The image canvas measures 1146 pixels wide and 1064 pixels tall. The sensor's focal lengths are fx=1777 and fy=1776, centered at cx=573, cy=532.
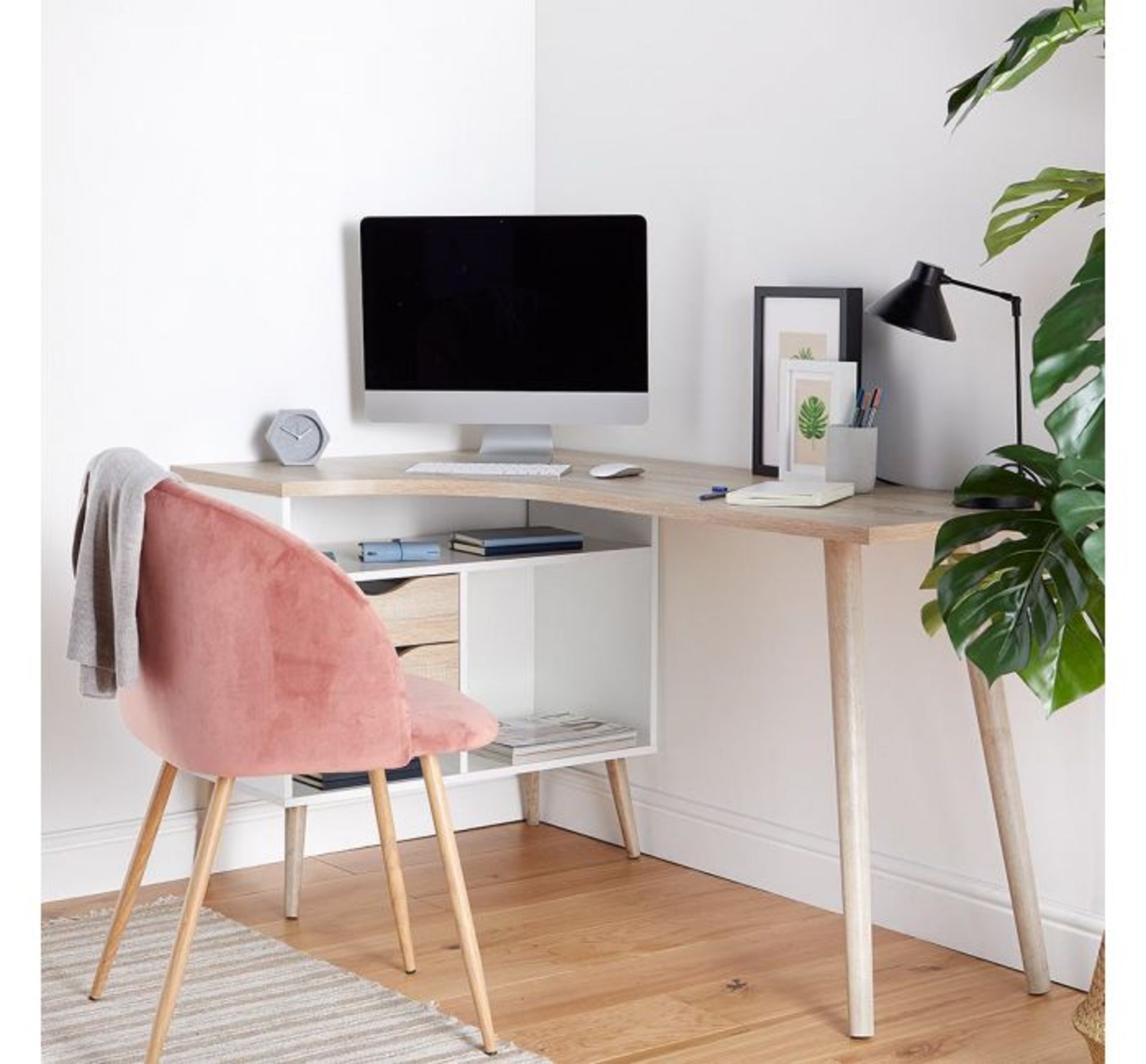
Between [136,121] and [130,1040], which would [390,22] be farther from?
[130,1040]

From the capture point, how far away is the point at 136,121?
137 inches

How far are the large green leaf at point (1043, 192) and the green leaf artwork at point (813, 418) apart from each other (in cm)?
59

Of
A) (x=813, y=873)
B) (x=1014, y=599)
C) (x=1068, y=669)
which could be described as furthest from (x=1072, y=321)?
(x=813, y=873)

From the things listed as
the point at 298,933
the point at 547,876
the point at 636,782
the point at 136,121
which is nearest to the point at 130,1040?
the point at 298,933

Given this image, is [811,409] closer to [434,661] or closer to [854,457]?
[854,457]

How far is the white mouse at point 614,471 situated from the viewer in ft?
10.9

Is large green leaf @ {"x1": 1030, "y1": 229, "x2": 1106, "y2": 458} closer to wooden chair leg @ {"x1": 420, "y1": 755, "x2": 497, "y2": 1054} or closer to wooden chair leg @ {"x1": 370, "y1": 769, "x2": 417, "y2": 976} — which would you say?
wooden chair leg @ {"x1": 420, "y1": 755, "x2": 497, "y2": 1054}

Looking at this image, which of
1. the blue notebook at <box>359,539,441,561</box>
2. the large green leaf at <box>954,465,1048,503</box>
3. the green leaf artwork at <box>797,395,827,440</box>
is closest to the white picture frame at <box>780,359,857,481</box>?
the green leaf artwork at <box>797,395,827,440</box>

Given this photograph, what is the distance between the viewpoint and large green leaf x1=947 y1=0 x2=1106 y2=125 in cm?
215

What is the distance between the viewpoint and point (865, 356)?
3256 millimetres

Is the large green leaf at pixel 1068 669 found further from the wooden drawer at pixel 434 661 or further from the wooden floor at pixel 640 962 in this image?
the wooden drawer at pixel 434 661

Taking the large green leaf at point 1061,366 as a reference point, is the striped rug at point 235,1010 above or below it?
below

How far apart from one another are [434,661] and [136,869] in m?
0.84

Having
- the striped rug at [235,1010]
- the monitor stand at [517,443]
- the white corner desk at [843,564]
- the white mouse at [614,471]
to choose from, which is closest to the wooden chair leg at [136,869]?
the striped rug at [235,1010]
